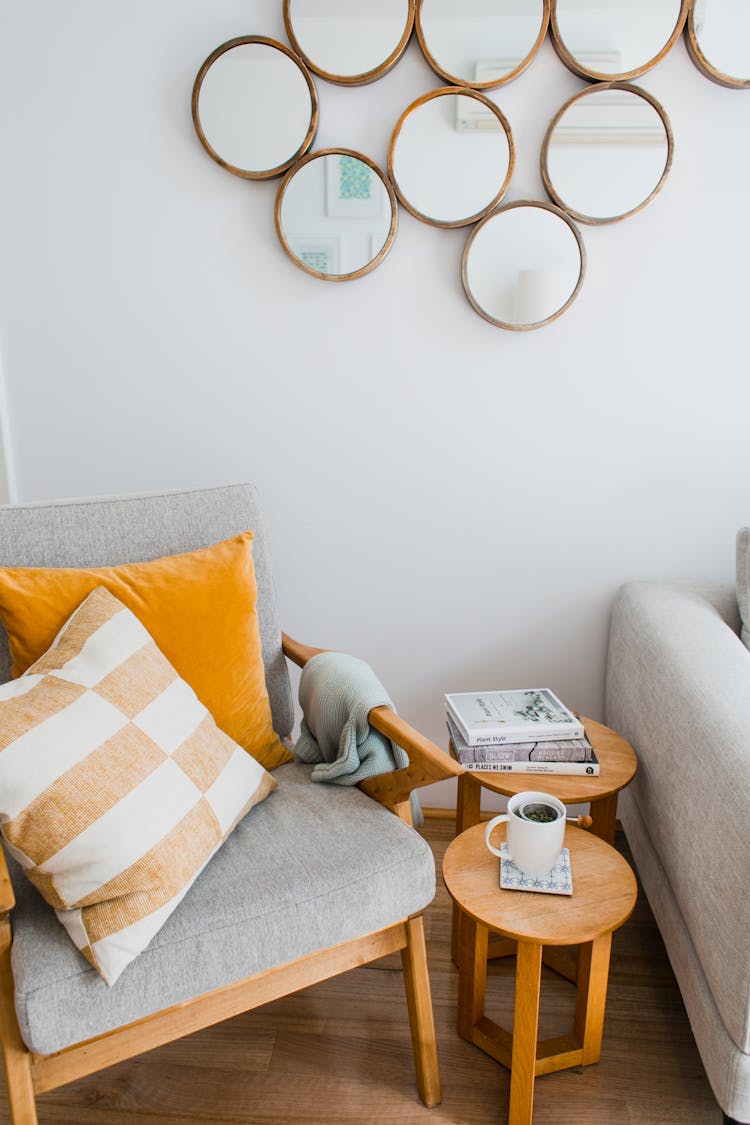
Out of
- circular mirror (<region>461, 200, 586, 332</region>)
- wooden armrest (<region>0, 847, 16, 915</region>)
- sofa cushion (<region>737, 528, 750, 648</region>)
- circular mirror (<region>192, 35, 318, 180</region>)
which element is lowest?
wooden armrest (<region>0, 847, 16, 915</region>)

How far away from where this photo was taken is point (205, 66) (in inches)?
66.3

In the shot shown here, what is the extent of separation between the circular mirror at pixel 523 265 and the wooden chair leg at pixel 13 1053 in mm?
1395

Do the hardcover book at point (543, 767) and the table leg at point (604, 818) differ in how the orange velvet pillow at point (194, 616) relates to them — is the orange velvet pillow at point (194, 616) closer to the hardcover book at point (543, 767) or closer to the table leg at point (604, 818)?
the hardcover book at point (543, 767)

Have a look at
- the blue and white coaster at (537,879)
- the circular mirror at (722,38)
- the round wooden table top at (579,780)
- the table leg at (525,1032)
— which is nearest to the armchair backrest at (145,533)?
the round wooden table top at (579,780)

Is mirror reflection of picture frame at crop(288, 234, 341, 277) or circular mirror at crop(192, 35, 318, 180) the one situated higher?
circular mirror at crop(192, 35, 318, 180)

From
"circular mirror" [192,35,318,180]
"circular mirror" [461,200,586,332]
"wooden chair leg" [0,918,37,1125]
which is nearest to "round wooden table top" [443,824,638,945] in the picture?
"wooden chair leg" [0,918,37,1125]

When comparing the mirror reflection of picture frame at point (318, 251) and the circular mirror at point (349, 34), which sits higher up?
the circular mirror at point (349, 34)

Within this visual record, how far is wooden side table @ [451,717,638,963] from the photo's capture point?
1.44 metres

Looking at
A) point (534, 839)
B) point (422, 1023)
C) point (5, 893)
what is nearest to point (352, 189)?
point (534, 839)

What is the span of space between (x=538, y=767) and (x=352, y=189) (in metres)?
1.18

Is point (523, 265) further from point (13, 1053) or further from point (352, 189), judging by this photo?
point (13, 1053)

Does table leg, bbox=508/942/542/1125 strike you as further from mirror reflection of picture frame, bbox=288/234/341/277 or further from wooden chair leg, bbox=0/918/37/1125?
mirror reflection of picture frame, bbox=288/234/341/277

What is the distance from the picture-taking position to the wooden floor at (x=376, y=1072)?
1339mm

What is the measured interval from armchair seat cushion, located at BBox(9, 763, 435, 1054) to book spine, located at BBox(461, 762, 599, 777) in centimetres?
22
